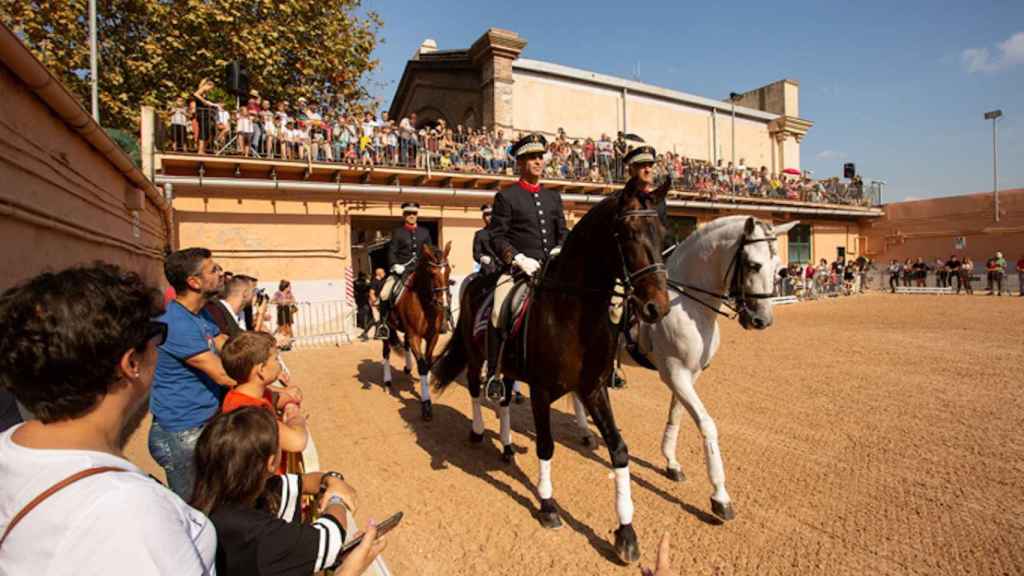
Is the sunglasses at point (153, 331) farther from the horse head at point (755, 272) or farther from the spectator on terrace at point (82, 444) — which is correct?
the horse head at point (755, 272)

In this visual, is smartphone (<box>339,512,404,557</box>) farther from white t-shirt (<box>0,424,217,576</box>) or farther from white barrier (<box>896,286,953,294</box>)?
white barrier (<box>896,286,953,294</box>)

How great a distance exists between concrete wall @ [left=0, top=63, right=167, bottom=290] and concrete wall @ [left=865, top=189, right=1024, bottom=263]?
128 ft

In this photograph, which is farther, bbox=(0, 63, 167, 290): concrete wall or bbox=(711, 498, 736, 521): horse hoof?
bbox=(711, 498, 736, 521): horse hoof

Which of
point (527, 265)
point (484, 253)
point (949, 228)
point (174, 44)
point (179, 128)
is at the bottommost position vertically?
point (527, 265)

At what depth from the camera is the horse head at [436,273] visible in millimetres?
6977

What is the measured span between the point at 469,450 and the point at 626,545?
265 cm

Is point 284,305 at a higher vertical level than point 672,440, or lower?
higher

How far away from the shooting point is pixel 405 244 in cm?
891

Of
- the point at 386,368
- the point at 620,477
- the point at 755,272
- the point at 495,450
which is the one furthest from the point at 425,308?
the point at 755,272

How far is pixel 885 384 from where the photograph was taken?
7.65 m

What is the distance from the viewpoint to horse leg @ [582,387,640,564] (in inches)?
137

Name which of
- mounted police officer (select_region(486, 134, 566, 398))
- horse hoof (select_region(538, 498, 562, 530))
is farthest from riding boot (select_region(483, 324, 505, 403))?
horse hoof (select_region(538, 498, 562, 530))

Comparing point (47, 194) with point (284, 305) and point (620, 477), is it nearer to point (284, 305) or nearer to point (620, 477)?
point (620, 477)

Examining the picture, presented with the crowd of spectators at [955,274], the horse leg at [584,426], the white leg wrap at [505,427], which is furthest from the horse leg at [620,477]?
the crowd of spectators at [955,274]
